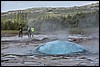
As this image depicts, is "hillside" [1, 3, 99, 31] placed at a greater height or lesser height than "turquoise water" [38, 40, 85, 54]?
lesser

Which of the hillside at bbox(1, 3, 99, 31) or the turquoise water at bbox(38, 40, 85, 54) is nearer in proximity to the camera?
the turquoise water at bbox(38, 40, 85, 54)

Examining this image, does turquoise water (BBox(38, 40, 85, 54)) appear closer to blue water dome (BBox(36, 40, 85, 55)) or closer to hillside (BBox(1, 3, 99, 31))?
blue water dome (BBox(36, 40, 85, 55))

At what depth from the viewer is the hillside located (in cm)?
1952

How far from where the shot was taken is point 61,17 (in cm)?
2155

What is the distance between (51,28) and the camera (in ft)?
74.3

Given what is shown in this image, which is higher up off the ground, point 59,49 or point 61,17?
point 59,49

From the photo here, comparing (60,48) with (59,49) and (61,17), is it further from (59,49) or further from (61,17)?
(61,17)

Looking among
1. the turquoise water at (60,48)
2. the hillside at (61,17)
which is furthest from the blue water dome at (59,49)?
the hillside at (61,17)

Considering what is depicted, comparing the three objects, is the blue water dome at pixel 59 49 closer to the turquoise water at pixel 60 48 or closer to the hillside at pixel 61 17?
the turquoise water at pixel 60 48

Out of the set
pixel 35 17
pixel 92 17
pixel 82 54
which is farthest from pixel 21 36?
pixel 82 54

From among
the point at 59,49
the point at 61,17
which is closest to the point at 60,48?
the point at 59,49

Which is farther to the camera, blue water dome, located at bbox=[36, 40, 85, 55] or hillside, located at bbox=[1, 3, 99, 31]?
hillside, located at bbox=[1, 3, 99, 31]

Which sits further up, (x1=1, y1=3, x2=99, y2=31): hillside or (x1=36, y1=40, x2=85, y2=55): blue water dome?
(x1=36, y1=40, x2=85, y2=55): blue water dome

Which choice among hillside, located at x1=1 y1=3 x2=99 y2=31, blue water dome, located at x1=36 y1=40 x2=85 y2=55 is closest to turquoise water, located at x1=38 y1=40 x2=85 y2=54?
blue water dome, located at x1=36 y1=40 x2=85 y2=55
